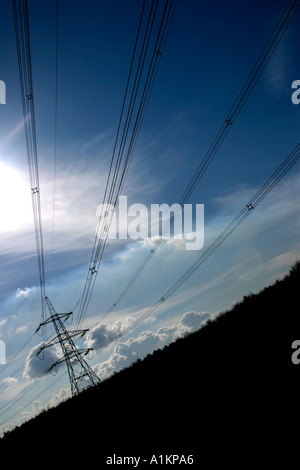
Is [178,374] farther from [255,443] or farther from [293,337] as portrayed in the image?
[255,443]

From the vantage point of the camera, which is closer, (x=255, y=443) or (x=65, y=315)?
(x=255, y=443)

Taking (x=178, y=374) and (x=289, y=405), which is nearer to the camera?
(x=289, y=405)

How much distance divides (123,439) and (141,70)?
459 inches

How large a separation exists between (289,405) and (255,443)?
889 millimetres

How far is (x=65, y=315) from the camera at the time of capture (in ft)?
105

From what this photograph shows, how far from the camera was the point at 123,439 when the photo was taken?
520 centimetres
